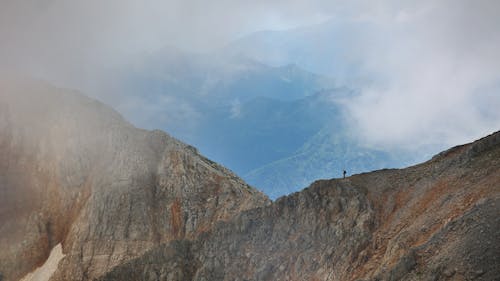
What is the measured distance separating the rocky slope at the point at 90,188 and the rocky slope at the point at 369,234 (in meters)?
9.05

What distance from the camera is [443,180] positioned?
45031mm

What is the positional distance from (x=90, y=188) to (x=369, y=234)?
4578cm

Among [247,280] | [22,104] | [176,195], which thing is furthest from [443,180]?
[22,104]

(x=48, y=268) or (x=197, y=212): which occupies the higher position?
(x=197, y=212)

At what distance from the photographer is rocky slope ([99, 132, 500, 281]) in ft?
115

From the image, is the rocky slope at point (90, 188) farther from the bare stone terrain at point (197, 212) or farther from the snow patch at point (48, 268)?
the snow patch at point (48, 268)

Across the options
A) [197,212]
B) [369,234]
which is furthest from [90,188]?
[369,234]

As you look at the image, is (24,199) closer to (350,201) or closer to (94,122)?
(94,122)

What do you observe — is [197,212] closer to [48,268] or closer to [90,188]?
[90,188]

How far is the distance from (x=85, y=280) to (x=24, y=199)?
68.4 ft

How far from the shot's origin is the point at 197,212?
68750 millimetres

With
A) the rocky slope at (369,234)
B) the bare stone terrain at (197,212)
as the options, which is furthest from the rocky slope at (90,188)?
the rocky slope at (369,234)

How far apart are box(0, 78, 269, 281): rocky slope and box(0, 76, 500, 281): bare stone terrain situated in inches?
7.0

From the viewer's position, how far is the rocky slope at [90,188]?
227 feet
